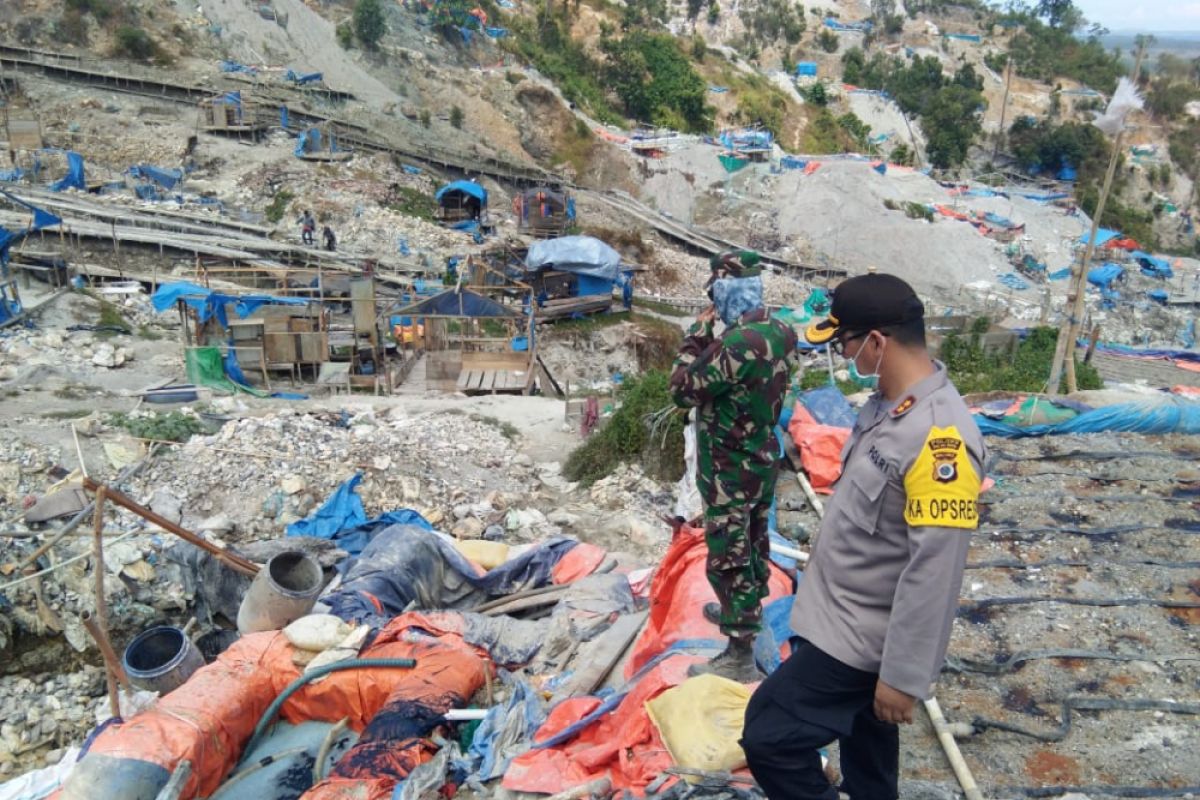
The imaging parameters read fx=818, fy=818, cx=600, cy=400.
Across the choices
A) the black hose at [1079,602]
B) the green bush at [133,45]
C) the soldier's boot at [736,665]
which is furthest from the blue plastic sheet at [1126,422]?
the green bush at [133,45]

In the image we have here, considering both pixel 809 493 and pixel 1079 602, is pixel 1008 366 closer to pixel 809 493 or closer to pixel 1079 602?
pixel 809 493

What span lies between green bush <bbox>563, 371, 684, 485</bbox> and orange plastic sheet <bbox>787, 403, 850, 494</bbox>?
149 centimetres

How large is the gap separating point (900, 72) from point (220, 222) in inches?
1772

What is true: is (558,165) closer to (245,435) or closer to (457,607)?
(245,435)

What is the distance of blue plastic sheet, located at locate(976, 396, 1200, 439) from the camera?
6305mm

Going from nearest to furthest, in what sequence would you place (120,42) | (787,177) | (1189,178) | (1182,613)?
(1182,613) < (120,42) < (787,177) < (1189,178)

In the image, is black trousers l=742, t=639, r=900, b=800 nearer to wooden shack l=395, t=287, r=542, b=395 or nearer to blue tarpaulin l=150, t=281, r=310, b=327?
wooden shack l=395, t=287, r=542, b=395

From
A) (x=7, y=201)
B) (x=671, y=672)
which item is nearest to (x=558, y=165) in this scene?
(x=7, y=201)

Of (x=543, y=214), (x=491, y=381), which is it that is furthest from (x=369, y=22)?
(x=491, y=381)

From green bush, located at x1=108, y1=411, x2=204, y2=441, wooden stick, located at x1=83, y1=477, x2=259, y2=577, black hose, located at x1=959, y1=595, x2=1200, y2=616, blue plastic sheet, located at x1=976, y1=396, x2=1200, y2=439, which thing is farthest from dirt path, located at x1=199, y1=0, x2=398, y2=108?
black hose, located at x1=959, y1=595, x2=1200, y2=616

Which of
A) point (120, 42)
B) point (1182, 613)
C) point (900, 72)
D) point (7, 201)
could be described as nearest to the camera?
point (1182, 613)

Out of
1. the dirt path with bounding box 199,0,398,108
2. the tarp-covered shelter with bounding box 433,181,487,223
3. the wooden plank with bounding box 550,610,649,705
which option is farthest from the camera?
the dirt path with bounding box 199,0,398,108

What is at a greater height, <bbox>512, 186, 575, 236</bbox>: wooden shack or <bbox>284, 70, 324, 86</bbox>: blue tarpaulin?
<bbox>284, 70, 324, 86</bbox>: blue tarpaulin

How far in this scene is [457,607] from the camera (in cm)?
539
